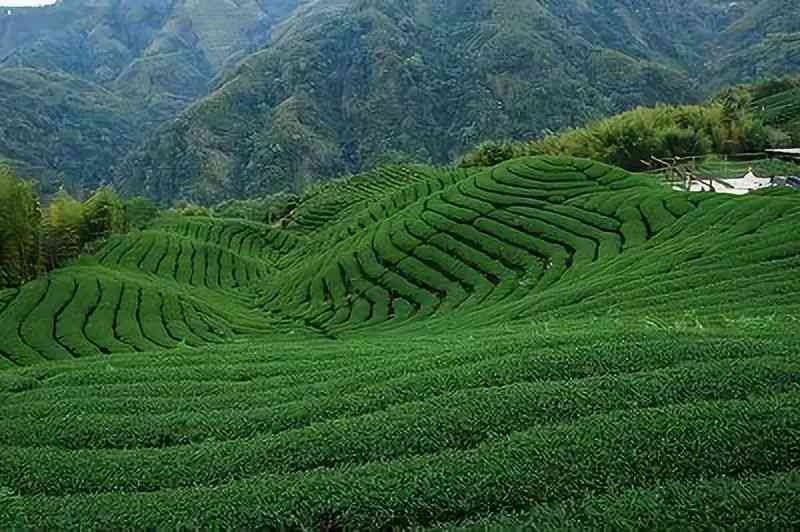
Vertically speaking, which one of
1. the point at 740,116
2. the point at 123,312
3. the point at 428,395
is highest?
the point at 740,116

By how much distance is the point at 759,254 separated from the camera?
62.2 ft

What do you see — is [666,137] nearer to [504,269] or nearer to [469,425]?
[504,269]

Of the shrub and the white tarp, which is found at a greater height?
the shrub

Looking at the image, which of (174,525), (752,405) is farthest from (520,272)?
(174,525)

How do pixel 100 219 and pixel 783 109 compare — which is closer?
pixel 100 219

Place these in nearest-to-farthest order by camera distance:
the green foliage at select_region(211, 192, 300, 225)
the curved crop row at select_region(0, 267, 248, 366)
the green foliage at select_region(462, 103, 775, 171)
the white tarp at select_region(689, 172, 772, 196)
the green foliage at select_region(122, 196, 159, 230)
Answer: the curved crop row at select_region(0, 267, 248, 366)
the white tarp at select_region(689, 172, 772, 196)
the green foliage at select_region(462, 103, 775, 171)
the green foliage at select_region(122, 196, 159, 230)
the green foliage at select_region(211, 192, 300, 225)

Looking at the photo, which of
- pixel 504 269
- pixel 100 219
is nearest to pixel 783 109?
pixel 504 269

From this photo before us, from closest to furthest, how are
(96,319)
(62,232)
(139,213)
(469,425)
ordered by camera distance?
1. (469,425)
2. (96,319)
3. (62,232)
4. (139,213)

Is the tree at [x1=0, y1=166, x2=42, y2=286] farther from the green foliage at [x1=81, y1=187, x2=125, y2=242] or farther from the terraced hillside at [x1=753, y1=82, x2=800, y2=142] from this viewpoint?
the terraced hillside at [x1=753, y1=82, x2=800, y2=142]

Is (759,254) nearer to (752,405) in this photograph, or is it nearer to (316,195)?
(752,405)

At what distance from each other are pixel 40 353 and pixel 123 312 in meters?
5.81

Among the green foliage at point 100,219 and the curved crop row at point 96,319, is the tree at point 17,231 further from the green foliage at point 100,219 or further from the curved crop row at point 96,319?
the green foliage at point 100,219

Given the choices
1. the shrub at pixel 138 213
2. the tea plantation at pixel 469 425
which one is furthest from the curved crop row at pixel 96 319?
the shrub at pixel 138 213

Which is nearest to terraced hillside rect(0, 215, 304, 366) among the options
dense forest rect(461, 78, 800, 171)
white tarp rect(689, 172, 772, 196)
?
white tarp rect(689, 172, 772, 196)
